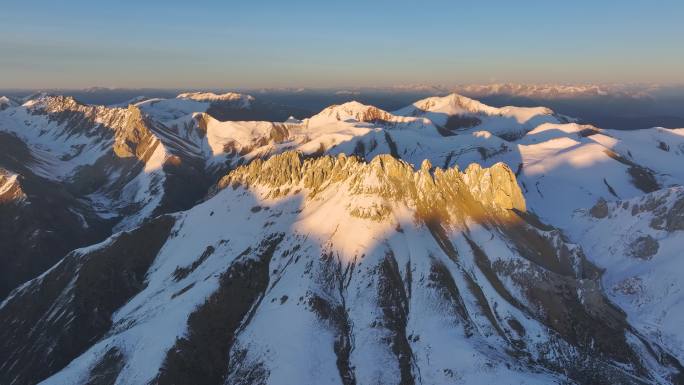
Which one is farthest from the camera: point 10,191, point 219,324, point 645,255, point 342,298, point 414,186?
point 10,191

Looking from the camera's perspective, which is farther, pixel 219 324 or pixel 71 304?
pixel 71 304

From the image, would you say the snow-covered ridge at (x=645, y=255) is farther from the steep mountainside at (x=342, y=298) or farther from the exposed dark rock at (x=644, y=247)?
the steep mountainside at (x=342, y=298)

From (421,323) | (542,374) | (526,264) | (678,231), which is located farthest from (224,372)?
(678,231)

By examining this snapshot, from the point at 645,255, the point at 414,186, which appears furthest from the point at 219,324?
the point at 645,255

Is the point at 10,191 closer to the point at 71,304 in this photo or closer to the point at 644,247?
the point at 71,304

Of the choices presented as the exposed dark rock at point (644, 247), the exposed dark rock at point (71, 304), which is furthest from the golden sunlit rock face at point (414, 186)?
the exposed dark rock at point (71, 304)

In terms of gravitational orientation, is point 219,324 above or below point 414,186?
below

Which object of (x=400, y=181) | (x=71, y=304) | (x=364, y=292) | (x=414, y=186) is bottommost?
(x=71, y=304)
